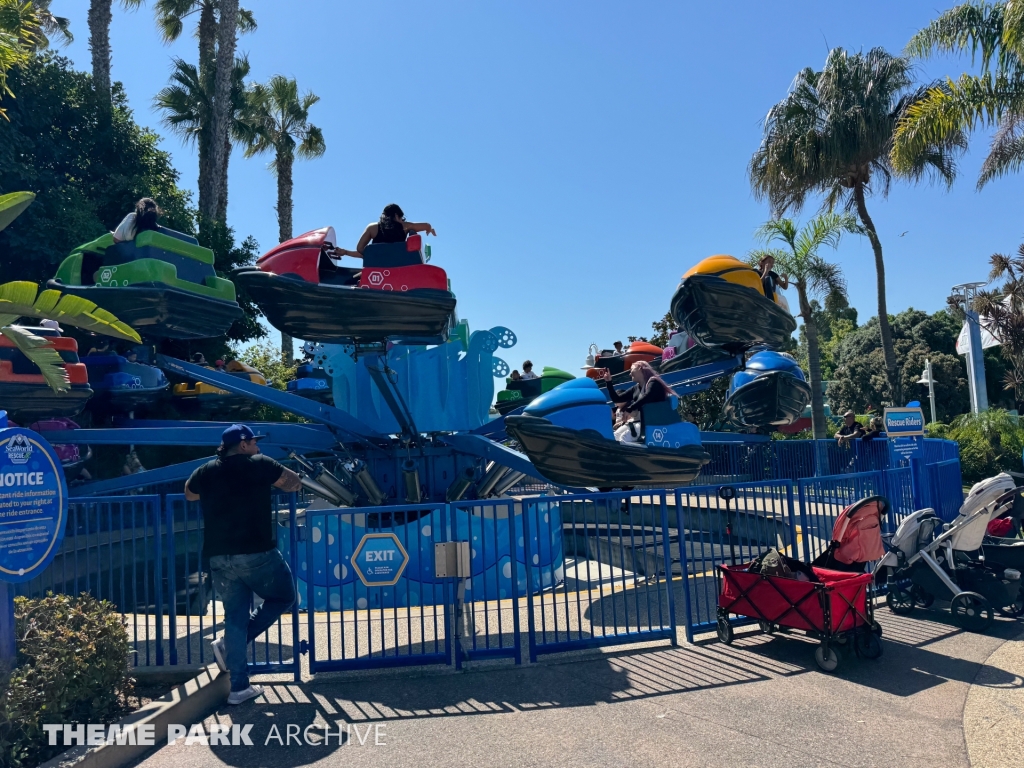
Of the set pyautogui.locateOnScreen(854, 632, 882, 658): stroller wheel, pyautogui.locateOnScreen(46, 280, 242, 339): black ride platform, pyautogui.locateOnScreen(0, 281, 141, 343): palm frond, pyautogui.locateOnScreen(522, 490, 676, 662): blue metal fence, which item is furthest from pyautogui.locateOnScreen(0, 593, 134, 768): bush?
pyautogui.locateOnScreen(46, 280, 242, 339): black ride platform

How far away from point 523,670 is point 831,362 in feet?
→ 170

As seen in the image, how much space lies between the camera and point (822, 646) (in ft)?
18.0

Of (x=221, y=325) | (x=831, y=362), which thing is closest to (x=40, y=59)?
(x=221, y=325)

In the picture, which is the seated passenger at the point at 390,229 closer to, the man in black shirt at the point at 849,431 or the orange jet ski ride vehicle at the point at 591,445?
the orange jet ski ride vehicle at the point at 591,445

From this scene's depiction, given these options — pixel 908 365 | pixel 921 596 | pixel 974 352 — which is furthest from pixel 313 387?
pixel 908 365

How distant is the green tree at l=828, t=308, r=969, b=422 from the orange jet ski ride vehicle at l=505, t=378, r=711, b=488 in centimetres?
3775

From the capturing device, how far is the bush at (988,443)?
1834cm

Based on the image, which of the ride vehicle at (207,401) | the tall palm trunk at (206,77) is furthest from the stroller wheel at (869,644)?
the tall palm trunk at (206,77)

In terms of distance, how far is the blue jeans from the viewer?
500cm

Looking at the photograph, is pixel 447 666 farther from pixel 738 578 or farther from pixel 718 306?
pixel 718 306

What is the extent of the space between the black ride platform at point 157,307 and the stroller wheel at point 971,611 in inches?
375

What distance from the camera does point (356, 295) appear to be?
7914 mm

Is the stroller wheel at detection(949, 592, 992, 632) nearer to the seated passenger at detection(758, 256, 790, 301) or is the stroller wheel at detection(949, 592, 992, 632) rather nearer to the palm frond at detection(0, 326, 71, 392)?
the seated passenger at detection(758, 256, 790, 301)

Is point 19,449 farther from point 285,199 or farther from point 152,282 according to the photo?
point 285,199
